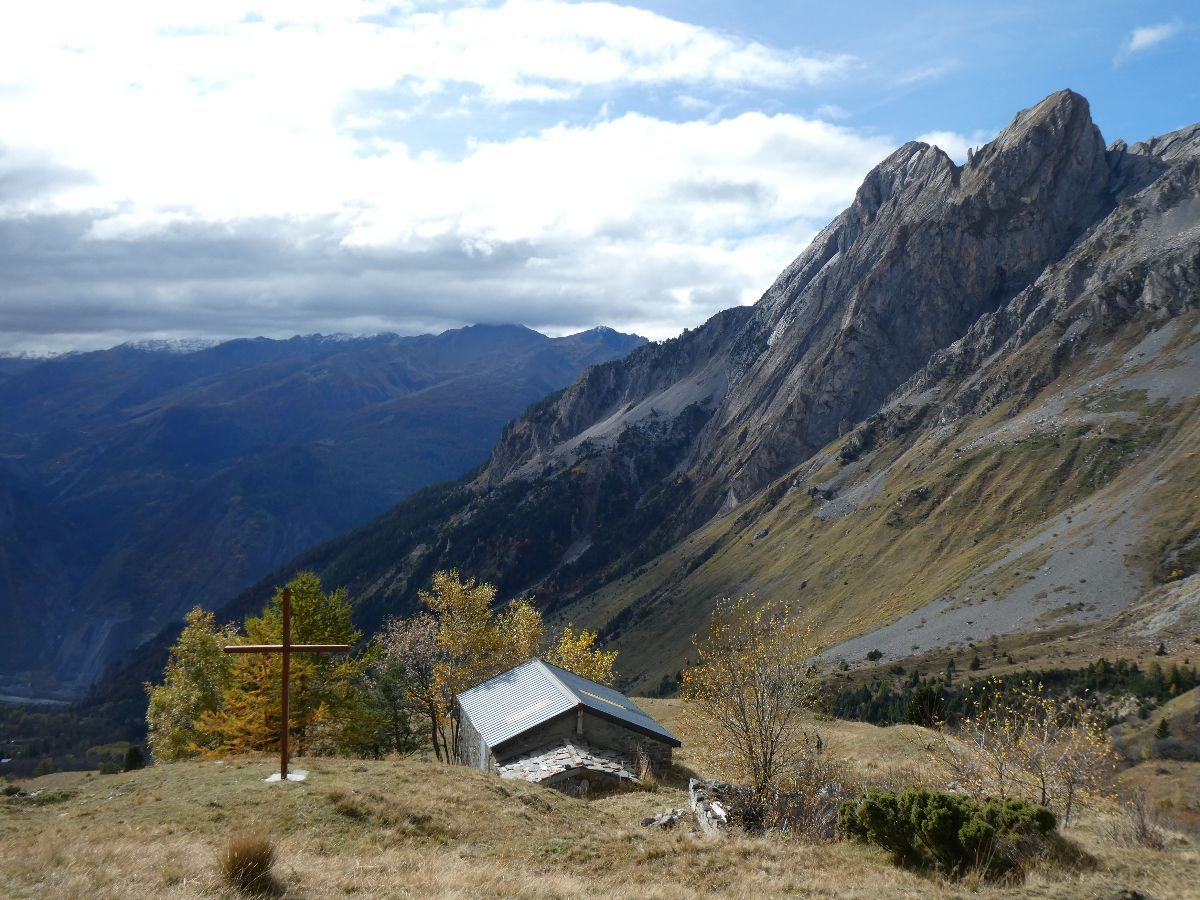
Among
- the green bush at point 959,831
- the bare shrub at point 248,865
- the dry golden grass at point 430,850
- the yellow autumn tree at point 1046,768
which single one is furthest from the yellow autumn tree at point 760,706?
the bare shrub at point 248,865

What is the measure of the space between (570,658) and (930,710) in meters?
27.1

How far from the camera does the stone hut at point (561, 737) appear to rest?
33500 mm

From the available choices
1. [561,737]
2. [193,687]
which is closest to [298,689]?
[193,687]

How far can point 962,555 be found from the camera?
6752 inches

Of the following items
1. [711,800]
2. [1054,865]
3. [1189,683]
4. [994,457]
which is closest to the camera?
[1054,865]

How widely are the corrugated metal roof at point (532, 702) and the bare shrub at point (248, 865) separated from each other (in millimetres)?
20481

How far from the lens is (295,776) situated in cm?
2855

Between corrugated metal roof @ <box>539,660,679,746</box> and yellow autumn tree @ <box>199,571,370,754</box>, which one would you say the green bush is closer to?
corrugated metal roof @ <box>539,660,679,746</box>

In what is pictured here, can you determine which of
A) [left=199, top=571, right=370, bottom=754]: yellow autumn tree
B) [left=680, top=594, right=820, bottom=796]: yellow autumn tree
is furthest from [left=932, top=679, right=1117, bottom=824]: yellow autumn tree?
[left=199, top=571, right=370, bottom=754]: yellow autumn tree

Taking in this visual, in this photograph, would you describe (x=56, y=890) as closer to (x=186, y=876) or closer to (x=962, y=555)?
(x=186, y=876)

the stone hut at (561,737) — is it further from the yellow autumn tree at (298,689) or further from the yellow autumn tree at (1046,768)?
the yellow autumn tree at (1046,768)

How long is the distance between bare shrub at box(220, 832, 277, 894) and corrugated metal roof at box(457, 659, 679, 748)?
20.5m

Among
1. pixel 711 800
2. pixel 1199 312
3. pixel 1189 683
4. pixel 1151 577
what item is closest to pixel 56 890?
pixel 711 800

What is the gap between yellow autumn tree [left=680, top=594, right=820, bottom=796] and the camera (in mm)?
28902
